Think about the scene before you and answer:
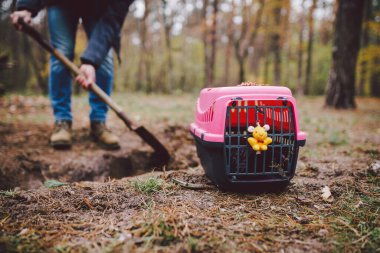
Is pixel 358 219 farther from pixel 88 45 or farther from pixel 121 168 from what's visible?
pixel 88 45

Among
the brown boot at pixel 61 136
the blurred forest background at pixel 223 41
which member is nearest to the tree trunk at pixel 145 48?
the blurred forest background at pixel 223 41


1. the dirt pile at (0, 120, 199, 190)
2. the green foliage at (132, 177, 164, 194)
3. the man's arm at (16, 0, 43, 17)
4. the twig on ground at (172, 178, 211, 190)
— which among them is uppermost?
the man's arm at (16, 0, 43, 17)

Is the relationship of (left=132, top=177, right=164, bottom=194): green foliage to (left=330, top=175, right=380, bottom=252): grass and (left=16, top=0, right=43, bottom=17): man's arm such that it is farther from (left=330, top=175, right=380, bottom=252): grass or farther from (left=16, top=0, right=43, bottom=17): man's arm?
(left=16, top=0, right=43, bottom=17): man's arm

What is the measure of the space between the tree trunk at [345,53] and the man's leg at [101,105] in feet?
17.0

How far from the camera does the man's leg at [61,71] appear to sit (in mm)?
2432

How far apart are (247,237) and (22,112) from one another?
461cm

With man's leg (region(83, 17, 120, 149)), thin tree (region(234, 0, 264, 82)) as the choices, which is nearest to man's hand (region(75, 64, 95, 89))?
man's leg (region(83, 17, 120, 149))

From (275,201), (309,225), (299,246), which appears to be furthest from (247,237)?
(275,201)

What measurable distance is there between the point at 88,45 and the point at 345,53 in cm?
560

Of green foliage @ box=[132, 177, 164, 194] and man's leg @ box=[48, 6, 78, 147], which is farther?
man's leg @ box=[48, 6, 78, 147]

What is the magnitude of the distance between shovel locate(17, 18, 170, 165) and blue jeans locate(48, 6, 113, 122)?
0.14 meters

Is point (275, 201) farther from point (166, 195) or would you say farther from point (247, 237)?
point (166, 195)

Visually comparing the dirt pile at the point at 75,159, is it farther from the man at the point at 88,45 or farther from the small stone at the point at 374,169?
the small stone at the point at 374,169

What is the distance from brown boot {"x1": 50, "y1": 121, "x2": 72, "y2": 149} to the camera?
2.42 metres
